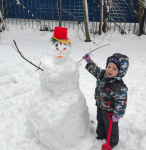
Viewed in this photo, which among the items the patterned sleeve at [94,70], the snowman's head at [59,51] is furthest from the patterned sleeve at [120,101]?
the snowman's head at [59,51]

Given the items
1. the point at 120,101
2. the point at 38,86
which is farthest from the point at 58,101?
the point at 38,86

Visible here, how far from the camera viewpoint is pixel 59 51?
188 centimetres

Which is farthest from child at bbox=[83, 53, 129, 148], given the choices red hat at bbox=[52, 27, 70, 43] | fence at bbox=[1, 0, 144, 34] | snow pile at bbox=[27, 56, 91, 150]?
fence at bbox=[1, 0, 144, 34]

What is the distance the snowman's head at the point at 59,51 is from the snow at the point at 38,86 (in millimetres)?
130

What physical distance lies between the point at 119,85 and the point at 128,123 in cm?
107

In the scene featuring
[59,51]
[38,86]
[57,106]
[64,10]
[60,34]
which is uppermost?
[64,10]

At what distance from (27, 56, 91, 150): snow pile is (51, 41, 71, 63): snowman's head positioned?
2.7 inches

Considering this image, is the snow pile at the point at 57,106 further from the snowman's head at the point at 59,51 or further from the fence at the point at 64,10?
the fence at the point at 64,10

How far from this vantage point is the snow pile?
1.93 m

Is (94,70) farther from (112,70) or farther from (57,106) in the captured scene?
(57,106)

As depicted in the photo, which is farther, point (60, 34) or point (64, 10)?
point (64, 10)

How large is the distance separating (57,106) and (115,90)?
0.70 m

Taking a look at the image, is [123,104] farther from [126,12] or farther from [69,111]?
[126,12]

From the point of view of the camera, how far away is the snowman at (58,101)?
1.90m
